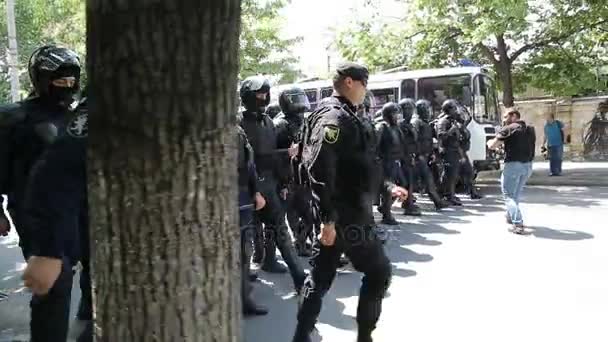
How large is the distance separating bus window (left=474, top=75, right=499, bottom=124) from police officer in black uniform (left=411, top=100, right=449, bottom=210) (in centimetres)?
350

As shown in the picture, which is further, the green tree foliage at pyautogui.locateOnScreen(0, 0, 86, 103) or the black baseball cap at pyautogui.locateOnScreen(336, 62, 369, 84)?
the green tree foliage at pyautogui.locateOnScreen(0, 0, 86, 103)

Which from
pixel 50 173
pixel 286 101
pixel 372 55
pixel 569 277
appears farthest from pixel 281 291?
pixel 372 55

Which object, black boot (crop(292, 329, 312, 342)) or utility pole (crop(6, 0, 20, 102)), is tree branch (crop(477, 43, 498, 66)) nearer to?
utility pole (crop(6, 0, 20, 102))

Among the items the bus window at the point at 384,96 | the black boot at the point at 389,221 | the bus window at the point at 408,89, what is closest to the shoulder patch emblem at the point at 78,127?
the black boot at the point at 389,221

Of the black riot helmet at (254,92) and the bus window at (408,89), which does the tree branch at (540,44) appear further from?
the black riot helmet at (254,92)

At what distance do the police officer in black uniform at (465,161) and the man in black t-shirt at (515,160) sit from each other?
2874 millimetres

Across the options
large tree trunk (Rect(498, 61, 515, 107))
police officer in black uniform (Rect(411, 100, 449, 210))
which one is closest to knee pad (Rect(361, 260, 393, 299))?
police officer in black uniform (Rect(411, 100, 449, 210))

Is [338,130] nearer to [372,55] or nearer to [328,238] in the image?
[328,238]

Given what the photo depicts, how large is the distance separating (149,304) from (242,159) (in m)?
2.65

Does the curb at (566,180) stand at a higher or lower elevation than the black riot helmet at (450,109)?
lower

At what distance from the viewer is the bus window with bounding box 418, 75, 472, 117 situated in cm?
1327

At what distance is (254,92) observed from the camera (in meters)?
4.85

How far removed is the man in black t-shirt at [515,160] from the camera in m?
7.41

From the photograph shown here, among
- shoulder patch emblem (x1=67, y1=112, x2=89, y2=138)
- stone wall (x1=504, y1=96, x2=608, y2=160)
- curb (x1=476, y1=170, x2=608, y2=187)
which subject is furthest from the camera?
stone wall (x1=504, y1=96, x2=608, y2=160)
